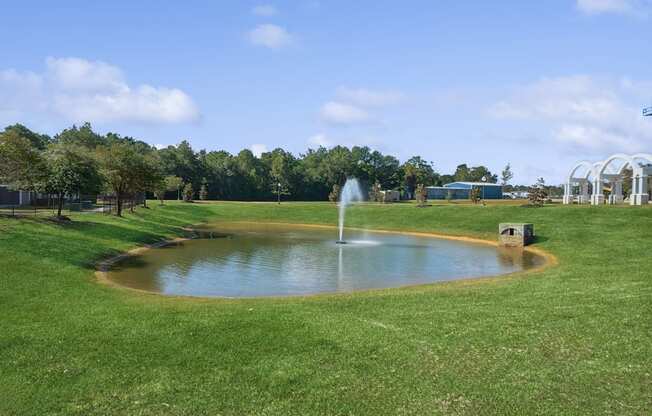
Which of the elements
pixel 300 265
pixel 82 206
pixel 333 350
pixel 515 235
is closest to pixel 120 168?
pixel 82 206

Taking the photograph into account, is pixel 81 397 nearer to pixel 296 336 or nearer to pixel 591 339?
pixel 296 336

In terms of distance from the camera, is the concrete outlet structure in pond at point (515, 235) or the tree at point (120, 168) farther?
the tree at point (120, 168)

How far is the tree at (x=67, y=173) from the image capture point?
35406 millimetres

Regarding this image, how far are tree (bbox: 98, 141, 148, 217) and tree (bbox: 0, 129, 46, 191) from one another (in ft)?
45.6

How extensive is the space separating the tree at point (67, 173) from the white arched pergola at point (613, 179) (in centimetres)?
5159

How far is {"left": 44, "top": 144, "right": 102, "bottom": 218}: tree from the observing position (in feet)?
116

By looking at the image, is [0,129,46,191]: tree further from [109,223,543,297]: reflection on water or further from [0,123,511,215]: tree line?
[109,223,543,297]: reflection on water

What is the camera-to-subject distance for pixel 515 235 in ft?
120

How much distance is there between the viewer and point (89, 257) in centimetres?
2450

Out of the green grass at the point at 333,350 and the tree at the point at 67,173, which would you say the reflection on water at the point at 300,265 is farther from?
the tree at the point at 67,173

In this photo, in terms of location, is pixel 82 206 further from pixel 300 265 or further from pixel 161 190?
pixel 300 265

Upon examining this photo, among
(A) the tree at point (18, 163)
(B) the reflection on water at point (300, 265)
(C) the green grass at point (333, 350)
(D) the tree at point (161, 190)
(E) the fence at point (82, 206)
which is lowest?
(B) the reflection on water at point (300, 265)

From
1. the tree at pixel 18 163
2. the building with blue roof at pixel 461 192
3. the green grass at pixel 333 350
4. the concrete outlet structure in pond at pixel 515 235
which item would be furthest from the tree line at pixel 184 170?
the concrete outlet structure in pond at pixel 515 235

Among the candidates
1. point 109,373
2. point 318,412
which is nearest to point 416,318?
point 318,412
